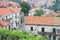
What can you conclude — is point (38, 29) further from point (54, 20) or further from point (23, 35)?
point (23, 35)

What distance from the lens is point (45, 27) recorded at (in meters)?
35.7

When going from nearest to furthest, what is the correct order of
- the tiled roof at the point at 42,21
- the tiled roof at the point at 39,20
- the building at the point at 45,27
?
1. the building at the point at 45,27
2. the tiled roof at the point at 42,21
3. the tiled roof at the point at 39,20

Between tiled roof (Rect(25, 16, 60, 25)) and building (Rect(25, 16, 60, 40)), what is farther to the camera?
tiled roof (Rect(25, 16, 60, 25))

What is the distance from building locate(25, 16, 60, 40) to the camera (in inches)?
1384

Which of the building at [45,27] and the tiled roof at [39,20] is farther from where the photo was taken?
the tiled roof at [39,20]

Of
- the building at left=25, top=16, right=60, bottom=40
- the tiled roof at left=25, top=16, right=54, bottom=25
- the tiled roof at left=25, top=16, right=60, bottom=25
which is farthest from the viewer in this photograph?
the tiled roof at left=25, top=16, right=54, bottom=25

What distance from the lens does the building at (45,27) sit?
1384 inches

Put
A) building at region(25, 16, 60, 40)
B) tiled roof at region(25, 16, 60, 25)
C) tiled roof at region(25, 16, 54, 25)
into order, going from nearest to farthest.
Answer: building at region(25, 16, 60, 40) < tiled roof at region(25, 16, 60, 25) < tiled roof at region(25, 16, 54, 25)

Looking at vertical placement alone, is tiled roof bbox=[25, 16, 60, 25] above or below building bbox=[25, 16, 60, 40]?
above

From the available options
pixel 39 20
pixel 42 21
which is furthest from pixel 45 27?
pixel 39 20

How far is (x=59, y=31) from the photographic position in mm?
35188

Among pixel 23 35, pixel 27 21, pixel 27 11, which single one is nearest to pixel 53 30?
pixel 27 21

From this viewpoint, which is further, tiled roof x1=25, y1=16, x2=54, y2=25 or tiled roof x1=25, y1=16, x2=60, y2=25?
tiled roof x1=25, y1=16, x2=54, y2=25

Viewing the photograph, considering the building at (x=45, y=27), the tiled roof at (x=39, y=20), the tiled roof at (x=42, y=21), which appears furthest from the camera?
the tiled roof at (x=39, y=20)
